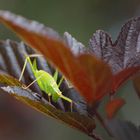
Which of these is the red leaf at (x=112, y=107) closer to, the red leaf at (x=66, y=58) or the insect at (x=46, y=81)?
the red leaf at (x=66, y=58)

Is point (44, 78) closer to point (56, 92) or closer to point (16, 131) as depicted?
point (56, 92)

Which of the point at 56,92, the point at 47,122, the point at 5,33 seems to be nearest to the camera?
the point at 56,92

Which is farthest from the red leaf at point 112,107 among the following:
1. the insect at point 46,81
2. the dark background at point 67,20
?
the dark background at point 67,20

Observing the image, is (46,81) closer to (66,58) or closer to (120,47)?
(120,47)

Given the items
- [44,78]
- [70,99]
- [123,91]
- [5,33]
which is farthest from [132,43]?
[5,33]

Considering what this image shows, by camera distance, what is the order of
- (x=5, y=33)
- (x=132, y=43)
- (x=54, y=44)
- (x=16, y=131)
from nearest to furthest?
(x=54, y=44) < (x=132, y=43) < (x=16, y=131) < (x=5, y=33)

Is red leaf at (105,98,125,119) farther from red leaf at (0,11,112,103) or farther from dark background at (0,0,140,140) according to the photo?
dark background at (0,0,140,140)

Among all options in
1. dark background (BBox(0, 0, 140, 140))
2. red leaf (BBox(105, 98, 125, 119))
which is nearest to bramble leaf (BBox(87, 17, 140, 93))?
red leaf (BBox(105, 98, 125, 119))
